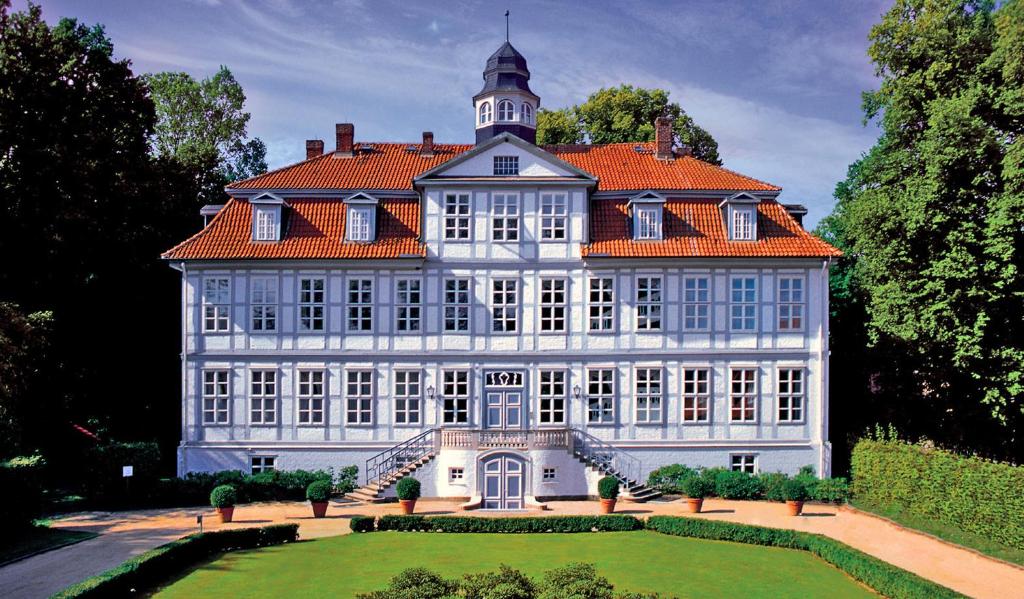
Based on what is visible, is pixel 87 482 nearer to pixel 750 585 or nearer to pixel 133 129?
pixel 133 129

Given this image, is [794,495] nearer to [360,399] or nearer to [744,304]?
[744,304]

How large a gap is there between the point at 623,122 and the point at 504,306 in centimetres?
2132

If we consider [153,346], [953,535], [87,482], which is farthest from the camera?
[153,346]

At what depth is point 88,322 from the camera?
130 feet

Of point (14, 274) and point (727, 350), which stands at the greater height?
point (14, 274)

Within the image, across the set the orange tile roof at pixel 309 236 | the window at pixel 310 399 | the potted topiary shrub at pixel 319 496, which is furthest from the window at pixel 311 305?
the potted topiary shrub at pixel 319 496

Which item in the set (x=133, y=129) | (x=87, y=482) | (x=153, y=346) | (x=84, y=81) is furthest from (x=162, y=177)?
(x=87, y=482)

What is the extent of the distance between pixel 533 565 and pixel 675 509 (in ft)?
32.8

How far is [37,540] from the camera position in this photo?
2620 centimetres

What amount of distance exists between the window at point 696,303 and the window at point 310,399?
46.0 ft

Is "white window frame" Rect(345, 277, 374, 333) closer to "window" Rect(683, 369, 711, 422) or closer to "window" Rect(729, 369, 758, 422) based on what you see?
"window" Rect(683, 369, 711, 422)

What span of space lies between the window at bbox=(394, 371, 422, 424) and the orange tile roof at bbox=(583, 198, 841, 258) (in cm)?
812

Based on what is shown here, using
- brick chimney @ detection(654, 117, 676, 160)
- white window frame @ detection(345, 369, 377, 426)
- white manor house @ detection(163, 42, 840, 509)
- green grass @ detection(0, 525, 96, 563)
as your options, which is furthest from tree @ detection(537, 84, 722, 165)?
green grass @ detection(0, 525, 96, 563)

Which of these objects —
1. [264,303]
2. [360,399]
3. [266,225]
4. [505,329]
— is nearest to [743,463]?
[505,329]
